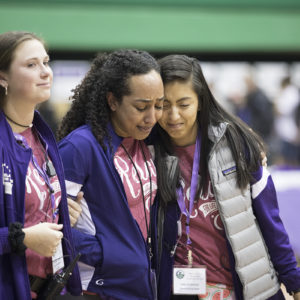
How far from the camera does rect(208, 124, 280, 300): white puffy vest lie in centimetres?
246

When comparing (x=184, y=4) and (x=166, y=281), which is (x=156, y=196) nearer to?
(x=166, y=281)

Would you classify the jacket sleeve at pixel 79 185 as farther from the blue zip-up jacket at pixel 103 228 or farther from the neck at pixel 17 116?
the neck at pixel 17 116

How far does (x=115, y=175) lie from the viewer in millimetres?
2258

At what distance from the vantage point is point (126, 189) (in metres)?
2.30

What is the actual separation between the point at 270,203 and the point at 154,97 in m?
0.80

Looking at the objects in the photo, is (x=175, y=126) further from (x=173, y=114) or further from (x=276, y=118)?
(x=276, y=118)

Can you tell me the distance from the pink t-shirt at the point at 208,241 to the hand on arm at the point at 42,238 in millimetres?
843

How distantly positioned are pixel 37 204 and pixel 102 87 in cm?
69

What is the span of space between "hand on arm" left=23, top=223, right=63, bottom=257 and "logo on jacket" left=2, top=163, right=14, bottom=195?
0.15m

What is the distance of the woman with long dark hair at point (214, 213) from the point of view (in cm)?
247

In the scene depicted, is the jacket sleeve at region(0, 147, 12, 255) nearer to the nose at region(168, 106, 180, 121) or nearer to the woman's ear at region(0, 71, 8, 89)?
the woman's ear at region(0, 71, 8, 89)

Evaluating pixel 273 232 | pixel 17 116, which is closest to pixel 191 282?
pixel 273 232

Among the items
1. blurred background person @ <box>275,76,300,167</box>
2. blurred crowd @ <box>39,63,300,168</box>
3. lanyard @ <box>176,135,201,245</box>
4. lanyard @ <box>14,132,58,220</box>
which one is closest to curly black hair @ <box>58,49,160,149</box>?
lanyard @ <box>14,132,58,220</box>

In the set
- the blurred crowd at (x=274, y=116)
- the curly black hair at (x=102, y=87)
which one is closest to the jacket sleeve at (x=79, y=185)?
the curly black hair at (x=102, y=87)
